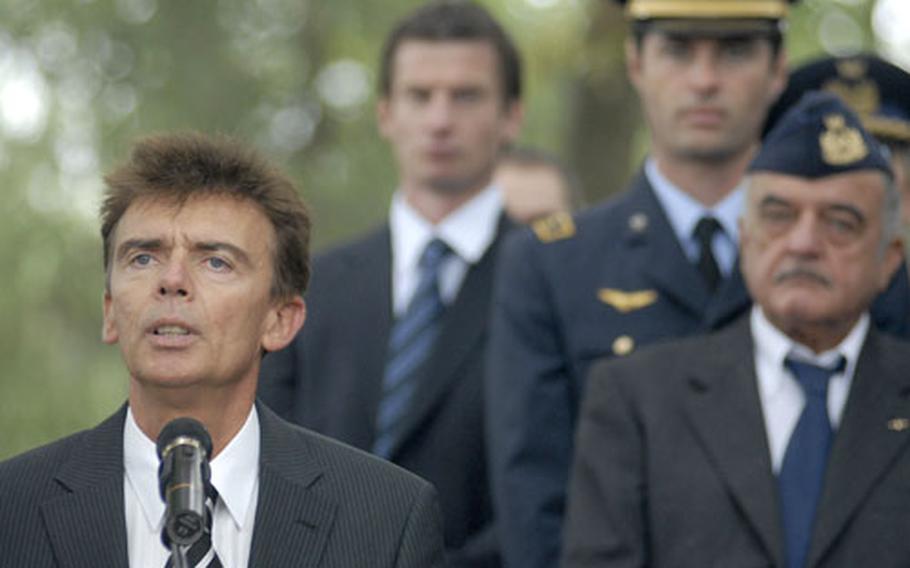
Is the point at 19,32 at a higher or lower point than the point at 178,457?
higher

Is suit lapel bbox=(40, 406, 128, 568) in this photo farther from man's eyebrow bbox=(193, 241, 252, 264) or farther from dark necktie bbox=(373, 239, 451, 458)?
dark necktie bbox=(373, 239, 451, 458)

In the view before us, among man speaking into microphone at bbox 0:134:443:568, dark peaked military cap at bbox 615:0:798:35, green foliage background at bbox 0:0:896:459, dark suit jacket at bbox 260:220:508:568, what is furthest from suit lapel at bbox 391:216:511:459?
green foliage background at bbox 0:0:896:459

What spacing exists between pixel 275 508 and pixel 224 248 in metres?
0.62

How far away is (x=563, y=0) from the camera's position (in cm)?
2117

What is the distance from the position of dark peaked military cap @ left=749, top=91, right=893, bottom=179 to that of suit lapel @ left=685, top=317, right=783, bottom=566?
18.8 inches

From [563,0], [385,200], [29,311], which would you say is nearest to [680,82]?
[29,311]

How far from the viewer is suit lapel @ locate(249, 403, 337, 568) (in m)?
5.35

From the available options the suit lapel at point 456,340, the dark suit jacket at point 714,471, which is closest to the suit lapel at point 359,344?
the suit lapel at point 456,340

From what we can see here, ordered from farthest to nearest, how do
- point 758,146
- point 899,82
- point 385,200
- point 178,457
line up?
1. point 385,200
2. point 899,82
3. point 758,146
4. point 178,457

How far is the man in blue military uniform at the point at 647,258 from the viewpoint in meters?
7.34

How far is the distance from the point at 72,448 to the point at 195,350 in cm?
37

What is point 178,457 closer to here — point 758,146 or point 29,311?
point 758,146

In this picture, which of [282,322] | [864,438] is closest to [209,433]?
[282,322]

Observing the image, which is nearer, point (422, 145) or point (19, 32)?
point (422, 145)
